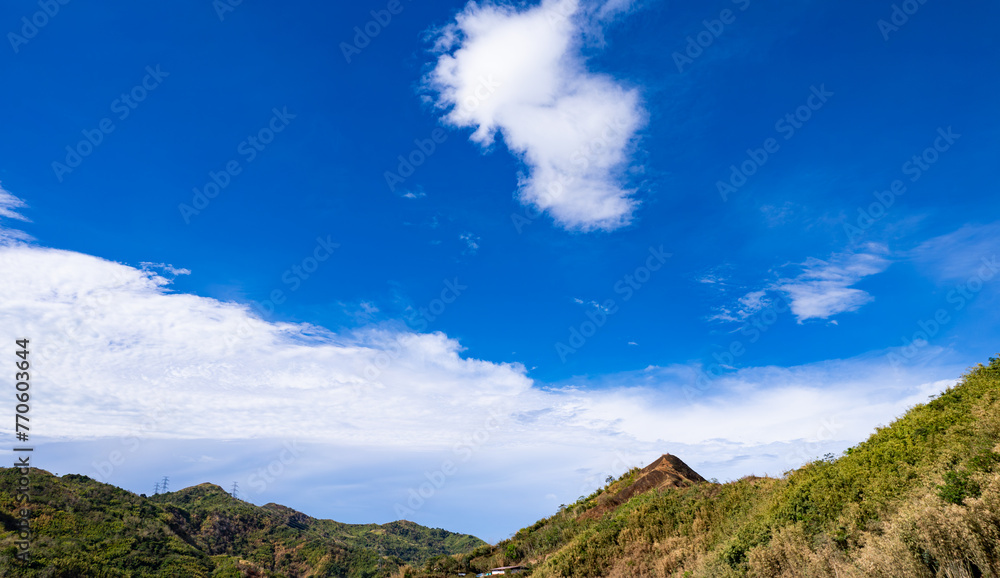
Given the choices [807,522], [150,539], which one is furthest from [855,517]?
[150,539]

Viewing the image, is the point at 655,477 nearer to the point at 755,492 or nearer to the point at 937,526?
the point at 755,492

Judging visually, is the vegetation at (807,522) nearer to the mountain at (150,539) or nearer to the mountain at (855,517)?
the mountain at (855,517)

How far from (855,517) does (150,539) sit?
94801mm

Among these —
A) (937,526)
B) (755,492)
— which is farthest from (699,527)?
(937,526)

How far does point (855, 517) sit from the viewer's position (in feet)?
40.0

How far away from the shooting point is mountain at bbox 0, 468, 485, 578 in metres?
56.8

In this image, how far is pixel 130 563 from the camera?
63.6 metres

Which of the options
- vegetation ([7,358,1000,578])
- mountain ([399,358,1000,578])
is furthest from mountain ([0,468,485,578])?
mountain ([399,358,1000,578])

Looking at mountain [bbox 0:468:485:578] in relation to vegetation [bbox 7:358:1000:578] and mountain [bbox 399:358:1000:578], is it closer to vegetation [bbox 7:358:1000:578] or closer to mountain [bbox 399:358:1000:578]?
vegetation [bbox 7:358:1000:578]

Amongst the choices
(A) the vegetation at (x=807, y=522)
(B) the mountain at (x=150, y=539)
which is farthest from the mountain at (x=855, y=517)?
(B) the mountain at (x=150, y=539)

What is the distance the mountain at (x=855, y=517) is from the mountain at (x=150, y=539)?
60929mm

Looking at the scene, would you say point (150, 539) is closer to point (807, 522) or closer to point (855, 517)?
point (807, 522)

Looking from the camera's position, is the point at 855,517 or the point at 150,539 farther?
the point at 150,539

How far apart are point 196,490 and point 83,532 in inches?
3765
